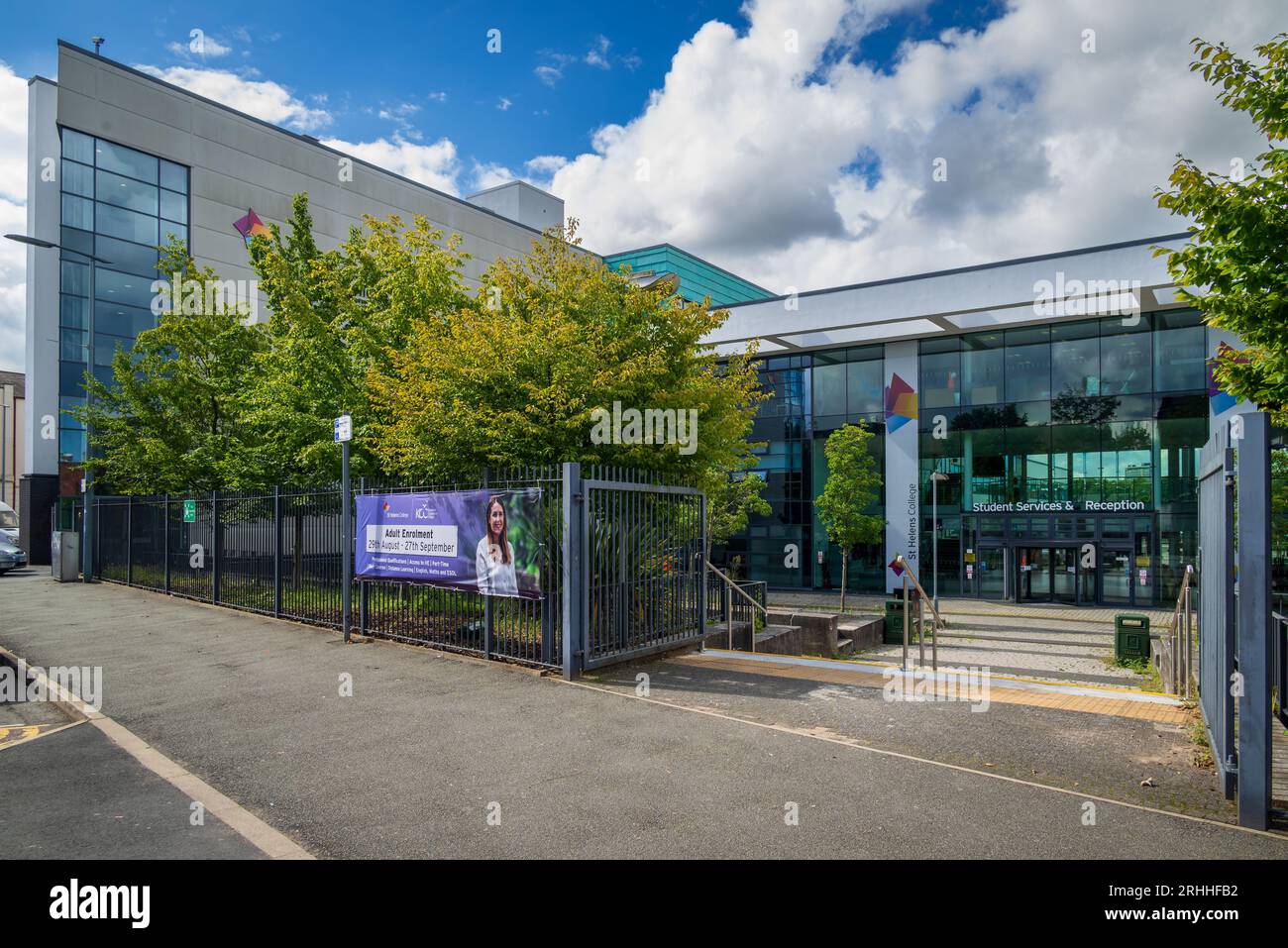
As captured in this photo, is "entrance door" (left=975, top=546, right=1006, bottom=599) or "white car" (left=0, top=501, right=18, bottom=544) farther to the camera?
"white car" (left=0, top=501, right=18, bottom=544)

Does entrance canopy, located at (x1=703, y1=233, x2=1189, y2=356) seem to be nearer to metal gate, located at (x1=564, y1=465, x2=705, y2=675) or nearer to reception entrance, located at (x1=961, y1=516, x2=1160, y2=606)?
reception entrance, located at (x1=961, y1=516, x2=1160, y2=606)

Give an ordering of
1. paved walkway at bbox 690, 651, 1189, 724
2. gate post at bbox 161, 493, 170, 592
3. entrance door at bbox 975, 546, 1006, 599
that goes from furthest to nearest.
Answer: entrance door at bbox 975, 546, 1006, 599, gate post at bbox 161, 493, 170, 592, paved walkway at bbox 690, 651, 1189, 724

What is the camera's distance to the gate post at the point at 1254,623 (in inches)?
182

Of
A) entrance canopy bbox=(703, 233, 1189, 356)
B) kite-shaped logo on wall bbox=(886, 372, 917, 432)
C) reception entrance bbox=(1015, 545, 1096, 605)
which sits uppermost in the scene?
entrance canopy bbox=(703, 233, 1189, 356)

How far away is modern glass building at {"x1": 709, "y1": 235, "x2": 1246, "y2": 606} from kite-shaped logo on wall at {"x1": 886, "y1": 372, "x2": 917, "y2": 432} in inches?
2.3

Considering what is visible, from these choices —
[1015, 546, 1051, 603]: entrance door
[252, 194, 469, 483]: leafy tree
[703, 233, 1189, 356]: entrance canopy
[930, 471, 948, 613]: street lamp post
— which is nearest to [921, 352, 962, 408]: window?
[703, 233, 1189, 356]: entrance canopy

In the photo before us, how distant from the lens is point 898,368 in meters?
33.9

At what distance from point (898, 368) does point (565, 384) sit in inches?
1057

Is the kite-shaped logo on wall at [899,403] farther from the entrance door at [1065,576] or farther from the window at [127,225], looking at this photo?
the window at [127,225]

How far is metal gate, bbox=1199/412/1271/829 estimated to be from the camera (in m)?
4.64

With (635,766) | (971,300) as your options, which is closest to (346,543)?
(635,766)

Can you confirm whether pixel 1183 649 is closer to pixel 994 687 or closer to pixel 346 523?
pixel 994 687
